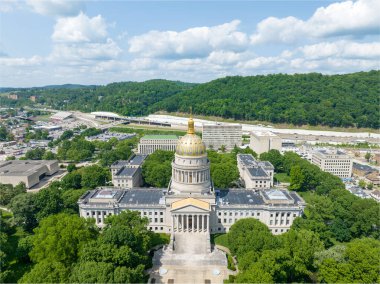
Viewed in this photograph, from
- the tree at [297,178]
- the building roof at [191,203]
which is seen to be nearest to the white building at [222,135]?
the tree at [297,178]

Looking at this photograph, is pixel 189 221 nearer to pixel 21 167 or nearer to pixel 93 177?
pixel 93 177

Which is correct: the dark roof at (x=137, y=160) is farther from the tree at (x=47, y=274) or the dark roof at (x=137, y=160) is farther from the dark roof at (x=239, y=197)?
the tree at (x=47, y=274)

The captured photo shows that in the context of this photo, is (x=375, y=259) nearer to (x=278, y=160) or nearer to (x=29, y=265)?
(x=29, y=265)

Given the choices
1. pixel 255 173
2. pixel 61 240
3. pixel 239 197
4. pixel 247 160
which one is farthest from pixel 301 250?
pixel 247 160

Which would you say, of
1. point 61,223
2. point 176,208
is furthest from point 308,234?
point 61,223

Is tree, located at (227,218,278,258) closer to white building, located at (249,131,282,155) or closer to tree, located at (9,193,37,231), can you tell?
tree, located at (9,193,37,231)
